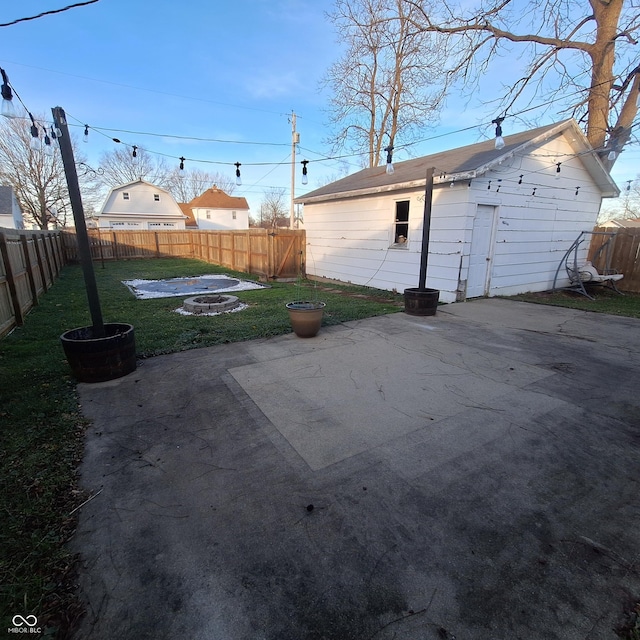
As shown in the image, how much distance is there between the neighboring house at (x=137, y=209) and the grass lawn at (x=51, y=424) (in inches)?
989

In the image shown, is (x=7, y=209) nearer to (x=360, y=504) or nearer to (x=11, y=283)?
(x=11, y=283)

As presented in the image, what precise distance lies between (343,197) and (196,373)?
8.77 meters

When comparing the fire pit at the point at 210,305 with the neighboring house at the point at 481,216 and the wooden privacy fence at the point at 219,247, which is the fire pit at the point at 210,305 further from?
the neighboring house at the point at 481,216

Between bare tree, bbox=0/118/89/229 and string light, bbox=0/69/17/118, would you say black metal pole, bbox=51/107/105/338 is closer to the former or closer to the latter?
string light, bbox=0/69/17/118

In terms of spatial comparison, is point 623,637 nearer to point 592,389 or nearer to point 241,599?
point 241,599

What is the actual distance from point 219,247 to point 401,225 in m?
9.79

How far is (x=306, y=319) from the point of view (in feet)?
17.1

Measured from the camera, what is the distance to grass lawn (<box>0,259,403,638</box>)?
1545 millimetres

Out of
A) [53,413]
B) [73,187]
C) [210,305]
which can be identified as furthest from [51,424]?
[210,305]

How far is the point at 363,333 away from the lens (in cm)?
571

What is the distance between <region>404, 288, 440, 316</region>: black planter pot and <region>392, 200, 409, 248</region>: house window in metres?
2.70

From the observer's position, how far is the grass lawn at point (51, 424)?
1.54m

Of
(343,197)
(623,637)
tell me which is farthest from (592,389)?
(343,197)

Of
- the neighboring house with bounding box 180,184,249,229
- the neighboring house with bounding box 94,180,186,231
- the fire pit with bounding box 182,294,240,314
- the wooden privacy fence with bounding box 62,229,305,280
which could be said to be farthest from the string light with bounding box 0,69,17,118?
the neighboring house with bounding box 180,184,249,229
